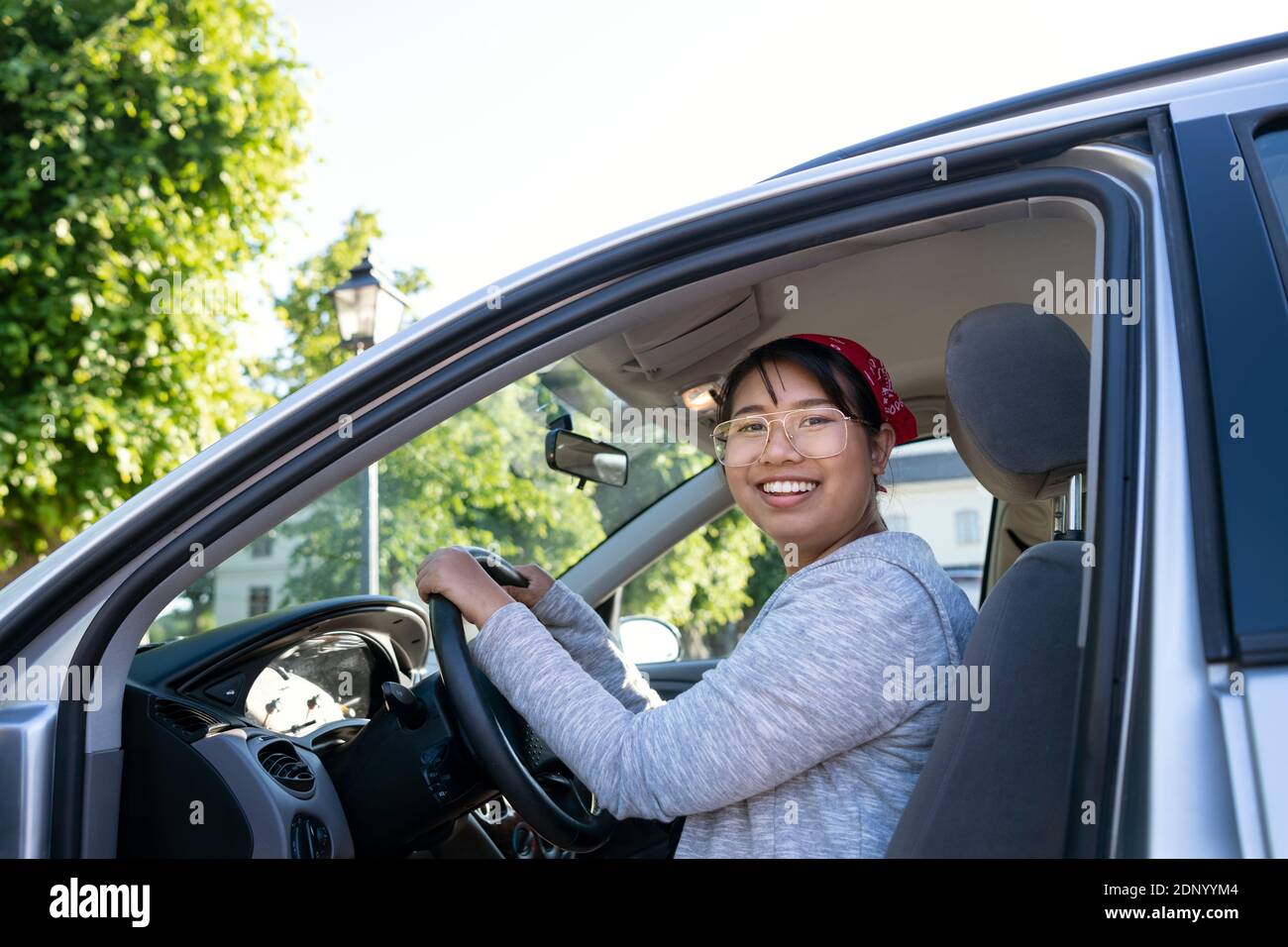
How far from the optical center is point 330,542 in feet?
14.2

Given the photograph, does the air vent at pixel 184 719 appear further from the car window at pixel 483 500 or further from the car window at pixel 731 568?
the car window at pixel 731 568

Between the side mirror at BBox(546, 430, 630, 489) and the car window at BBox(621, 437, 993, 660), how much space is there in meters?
0.35

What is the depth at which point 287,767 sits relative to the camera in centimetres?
170

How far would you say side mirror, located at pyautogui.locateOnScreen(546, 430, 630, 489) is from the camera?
2.58 m

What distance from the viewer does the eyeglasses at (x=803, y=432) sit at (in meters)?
1.59

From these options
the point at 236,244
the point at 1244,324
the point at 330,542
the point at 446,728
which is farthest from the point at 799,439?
the point at 236,244

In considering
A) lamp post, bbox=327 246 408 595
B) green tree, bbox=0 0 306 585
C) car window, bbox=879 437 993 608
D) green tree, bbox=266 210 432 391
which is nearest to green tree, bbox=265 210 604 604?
car window, bbox=879 437 993 608

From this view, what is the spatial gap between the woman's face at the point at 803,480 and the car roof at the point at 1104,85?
1.04ft

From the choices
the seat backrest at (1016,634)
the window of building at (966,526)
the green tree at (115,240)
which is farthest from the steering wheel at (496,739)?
the green tree at (115,240)

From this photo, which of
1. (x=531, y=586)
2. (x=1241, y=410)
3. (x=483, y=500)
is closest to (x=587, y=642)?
(x=531, y=586)

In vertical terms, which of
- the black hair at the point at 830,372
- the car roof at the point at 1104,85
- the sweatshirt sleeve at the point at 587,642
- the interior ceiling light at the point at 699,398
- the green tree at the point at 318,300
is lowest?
the sweatshirt sleeve at the point at 587,642

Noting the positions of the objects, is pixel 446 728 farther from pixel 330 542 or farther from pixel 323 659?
pixel 330 542

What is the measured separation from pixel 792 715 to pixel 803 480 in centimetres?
40

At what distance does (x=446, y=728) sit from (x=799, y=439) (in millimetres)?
743
